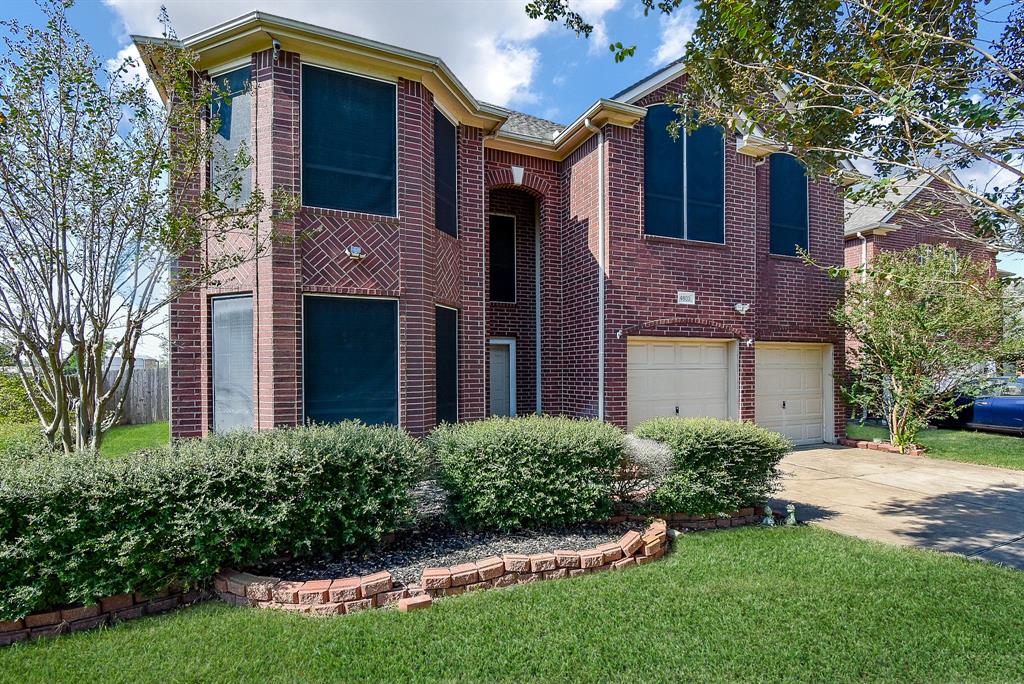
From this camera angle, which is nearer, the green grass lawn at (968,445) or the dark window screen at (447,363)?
the dark window screen at (447,363)

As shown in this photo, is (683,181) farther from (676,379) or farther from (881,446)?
(881,446)

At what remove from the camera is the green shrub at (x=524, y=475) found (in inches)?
188

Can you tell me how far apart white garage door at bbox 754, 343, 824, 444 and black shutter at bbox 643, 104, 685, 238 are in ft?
11.5

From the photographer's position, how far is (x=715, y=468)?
17.7 ft

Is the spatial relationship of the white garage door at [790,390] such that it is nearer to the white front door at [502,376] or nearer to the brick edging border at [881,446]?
the brick edging border at [881,446]

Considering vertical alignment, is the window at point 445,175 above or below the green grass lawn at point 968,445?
above

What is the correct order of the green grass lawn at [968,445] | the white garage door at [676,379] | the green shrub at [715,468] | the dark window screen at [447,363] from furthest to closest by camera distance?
the green grass lawn at [968,445] → the white garage door at [676,379] → the dark window screen at [447,363] → the green shrub at [715,468]

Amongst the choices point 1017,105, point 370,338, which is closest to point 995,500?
point 1017,105

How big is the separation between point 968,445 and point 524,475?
39.1ft

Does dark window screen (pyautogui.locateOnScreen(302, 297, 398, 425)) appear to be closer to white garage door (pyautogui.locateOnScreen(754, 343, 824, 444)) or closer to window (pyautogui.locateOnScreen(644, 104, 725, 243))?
window (pyautogui.locateOnScreen(644, 104, 725, 243))

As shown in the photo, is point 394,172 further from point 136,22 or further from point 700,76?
point 700,76

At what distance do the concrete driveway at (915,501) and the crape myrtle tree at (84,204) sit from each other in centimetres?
755

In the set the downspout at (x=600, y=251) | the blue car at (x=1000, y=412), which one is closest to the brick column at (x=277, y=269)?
the downspout at (x=600, y=251)

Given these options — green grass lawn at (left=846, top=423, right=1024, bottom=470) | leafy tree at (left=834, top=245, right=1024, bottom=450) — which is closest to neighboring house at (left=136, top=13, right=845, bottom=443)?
leafy tree at (left=834, top=245, right=1024, bottom=450)
